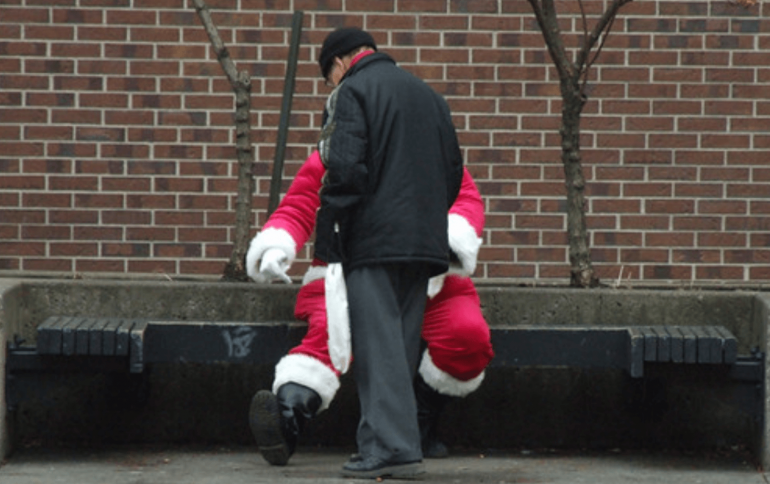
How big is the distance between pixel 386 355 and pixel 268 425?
0.56 metres

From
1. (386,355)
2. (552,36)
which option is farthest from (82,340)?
(552,36)

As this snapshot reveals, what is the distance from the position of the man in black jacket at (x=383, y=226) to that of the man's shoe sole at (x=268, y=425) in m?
0.33

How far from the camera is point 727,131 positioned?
28.5 ft

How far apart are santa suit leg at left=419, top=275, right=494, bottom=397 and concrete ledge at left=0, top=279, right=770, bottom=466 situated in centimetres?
53

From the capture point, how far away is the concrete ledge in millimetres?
6996

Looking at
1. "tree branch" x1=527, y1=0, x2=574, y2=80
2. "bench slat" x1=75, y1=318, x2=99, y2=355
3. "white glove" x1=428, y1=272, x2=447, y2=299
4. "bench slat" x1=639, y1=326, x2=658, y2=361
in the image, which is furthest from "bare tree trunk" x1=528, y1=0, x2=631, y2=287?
"bench slat" x1=75, y1=318, x2=99, y2=355

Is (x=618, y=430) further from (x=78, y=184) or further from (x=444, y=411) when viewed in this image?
(x=78, y=184)

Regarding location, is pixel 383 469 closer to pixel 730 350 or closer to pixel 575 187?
pixel 730 350

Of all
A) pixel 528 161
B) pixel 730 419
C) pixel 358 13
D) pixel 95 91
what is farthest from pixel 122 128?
pixel 730 419

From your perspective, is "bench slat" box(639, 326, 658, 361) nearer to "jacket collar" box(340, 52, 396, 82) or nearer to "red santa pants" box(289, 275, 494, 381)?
"red santa pants" box(289, 275, 494, 381)

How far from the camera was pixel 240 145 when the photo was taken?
301 inches

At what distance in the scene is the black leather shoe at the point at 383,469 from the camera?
600 centimetres

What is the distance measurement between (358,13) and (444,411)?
2427mm

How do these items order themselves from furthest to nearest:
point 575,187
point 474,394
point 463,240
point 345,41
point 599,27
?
point 575,187 → point 599,27 → point 474,394 → point 463,240 → point 345,41
